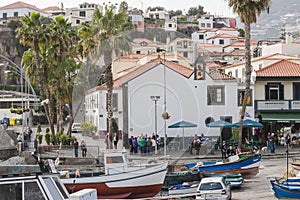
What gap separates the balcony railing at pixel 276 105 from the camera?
49.2m

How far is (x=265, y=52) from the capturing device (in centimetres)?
7331

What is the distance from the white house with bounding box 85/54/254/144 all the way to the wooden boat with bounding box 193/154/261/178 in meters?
14.1

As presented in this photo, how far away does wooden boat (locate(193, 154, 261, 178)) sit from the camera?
3162cm

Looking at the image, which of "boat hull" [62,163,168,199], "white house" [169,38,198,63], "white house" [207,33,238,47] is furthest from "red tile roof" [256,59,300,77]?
"white house" [207,33,238,47]

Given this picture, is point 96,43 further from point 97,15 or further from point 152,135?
point 152,135

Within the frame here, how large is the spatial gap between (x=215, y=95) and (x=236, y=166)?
16.9 m

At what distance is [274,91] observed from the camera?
49812mm

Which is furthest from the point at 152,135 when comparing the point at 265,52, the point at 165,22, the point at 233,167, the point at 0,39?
the point at 165,22

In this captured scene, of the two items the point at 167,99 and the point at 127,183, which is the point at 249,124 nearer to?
the point at 167,99

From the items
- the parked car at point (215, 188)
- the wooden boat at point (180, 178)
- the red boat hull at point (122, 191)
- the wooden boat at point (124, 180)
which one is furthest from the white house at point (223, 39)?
the parked car at point (215, 188)

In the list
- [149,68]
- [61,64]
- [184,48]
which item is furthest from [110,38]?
[61,64]

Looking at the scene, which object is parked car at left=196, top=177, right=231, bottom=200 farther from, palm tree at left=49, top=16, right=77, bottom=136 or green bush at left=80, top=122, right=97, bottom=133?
palm tree at left=49, top=16, right=77, bottom=136

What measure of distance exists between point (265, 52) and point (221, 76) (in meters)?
26.6

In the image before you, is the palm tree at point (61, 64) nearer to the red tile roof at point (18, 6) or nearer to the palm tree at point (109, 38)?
the palm tree at point (109, 38)
